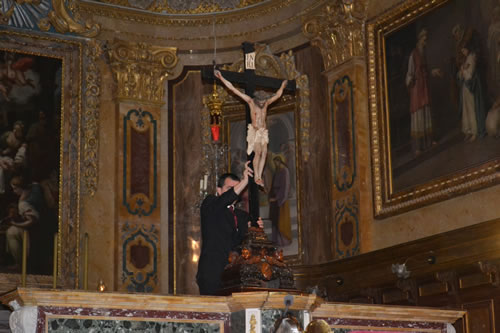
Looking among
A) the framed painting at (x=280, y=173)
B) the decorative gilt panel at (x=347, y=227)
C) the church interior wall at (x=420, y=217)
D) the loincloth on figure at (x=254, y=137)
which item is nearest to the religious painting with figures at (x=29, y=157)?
the framed painting at (x=280, y=173)

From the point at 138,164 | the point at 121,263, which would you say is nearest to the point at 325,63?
the point at 138,164

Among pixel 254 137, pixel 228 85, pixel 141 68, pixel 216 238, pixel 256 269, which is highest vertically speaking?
pixel 141 68

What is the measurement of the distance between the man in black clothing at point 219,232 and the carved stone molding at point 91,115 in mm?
5008

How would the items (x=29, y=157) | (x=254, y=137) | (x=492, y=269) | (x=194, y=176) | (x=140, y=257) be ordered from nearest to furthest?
(x=254, y=137), (x=492, y=269), (x=29, y=157), (x=140, y=257), (x=194, y=176)

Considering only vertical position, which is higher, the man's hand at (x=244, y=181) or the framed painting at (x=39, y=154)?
the framed painting at (x=39, y=154)

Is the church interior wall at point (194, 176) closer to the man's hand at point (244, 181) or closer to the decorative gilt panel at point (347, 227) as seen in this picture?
the decorative gilt panel at point (347, 227)

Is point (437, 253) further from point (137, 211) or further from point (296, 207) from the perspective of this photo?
point (137, 211)

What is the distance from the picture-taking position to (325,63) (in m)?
12.5

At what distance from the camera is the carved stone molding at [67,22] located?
13102mm

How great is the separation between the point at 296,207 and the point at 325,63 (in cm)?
205

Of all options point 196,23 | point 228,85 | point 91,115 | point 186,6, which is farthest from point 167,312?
point 186,6

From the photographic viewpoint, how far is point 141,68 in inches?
528

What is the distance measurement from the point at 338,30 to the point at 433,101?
2.07m

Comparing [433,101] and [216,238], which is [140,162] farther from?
[216,238]
